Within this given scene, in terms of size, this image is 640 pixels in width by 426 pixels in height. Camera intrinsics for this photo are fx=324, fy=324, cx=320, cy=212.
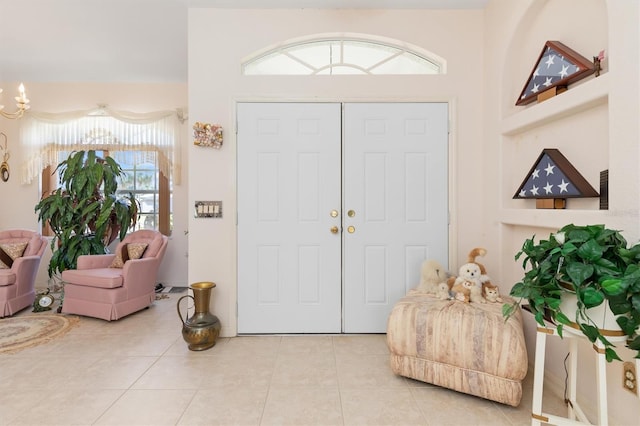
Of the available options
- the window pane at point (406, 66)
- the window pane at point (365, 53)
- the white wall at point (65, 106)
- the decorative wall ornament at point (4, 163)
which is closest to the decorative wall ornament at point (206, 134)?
the window pane at point (365, 53)

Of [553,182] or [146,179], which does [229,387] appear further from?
[146,179]

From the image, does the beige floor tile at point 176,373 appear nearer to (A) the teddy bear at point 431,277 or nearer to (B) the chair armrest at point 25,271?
(A) the teddy bear at point 431,277

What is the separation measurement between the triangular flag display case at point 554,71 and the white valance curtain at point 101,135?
426 cm

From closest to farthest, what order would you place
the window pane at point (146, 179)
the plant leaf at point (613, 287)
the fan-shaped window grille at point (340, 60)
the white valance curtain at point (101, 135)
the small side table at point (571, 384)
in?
the plant leaf at point (613, 287) < the small side table at point (571, 384) < the fan-shaped window grille at point (340, 60) < the white valance curtain at point (101, 135) < the window pane at point (146, 179)

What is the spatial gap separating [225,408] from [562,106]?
2734 mm

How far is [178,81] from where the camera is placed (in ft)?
15.5

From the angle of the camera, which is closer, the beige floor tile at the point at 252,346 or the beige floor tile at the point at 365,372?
the beige floor tile at the point at 365,372

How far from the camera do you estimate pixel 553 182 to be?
6.77ft

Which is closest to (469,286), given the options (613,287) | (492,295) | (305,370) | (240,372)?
(492,295)

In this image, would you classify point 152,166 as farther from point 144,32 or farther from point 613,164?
point 613,164

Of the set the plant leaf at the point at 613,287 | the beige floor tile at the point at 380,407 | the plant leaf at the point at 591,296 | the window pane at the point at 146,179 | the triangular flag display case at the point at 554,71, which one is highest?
the triangular flag display case at the point at 554,71

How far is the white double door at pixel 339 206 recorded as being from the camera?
117 inches

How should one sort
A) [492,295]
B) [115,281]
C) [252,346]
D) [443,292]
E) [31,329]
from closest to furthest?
1. [492,295]
2. [443,292]
3. [252,346]
4. [31,329]
5. [115,281]

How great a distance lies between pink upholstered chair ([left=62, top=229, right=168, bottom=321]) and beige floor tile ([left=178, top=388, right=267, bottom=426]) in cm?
194
